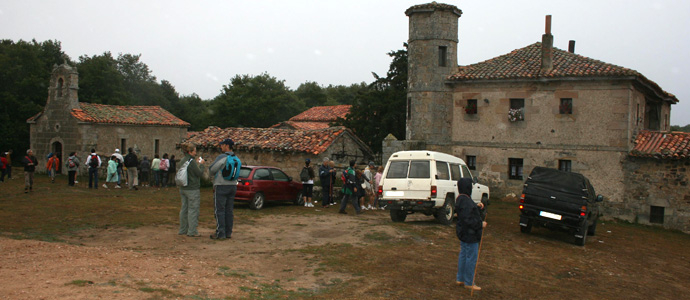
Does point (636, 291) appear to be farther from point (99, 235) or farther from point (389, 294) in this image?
point (99, 235)

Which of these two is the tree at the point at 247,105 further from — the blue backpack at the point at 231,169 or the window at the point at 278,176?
the blue backpack at the point at 231,169

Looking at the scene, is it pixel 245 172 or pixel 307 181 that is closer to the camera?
pixel 245 172

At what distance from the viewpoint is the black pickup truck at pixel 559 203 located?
43.1 ft

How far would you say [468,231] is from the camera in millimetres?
7574

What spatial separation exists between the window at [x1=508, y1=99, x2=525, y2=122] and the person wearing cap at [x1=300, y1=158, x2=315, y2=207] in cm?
1070

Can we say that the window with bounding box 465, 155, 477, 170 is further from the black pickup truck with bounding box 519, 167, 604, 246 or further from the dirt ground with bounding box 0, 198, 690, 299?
the dirt ground with bounding box 0, 198, 690, 299

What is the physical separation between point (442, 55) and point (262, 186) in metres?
13.0

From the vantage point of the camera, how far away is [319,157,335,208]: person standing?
17.6 metres

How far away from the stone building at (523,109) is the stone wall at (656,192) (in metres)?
0.22

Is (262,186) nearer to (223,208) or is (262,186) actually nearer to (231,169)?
(223,208)

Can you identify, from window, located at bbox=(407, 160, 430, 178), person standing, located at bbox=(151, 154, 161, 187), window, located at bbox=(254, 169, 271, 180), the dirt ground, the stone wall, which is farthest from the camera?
person standing, located at bbox=(151, 154, 161, 187)

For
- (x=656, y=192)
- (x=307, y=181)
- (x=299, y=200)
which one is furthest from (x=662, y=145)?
(x=299, y=200)

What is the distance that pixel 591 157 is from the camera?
2136cm

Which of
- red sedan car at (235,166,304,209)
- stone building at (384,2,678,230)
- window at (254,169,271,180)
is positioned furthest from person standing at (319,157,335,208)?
stone building at (384,2,678,230)
